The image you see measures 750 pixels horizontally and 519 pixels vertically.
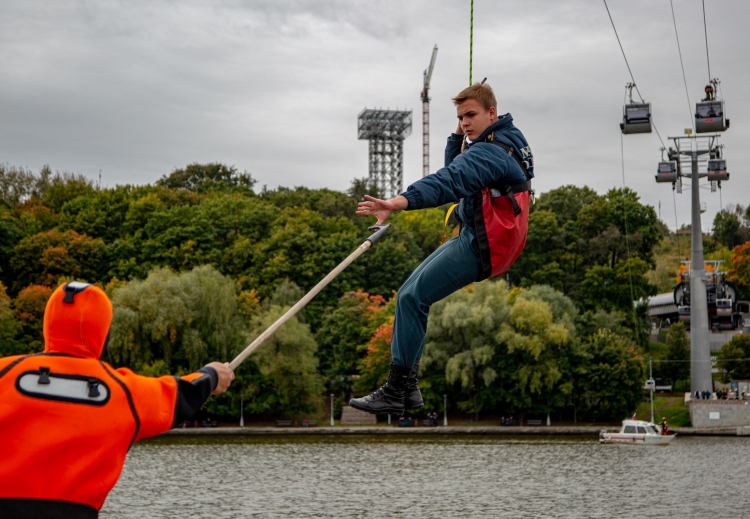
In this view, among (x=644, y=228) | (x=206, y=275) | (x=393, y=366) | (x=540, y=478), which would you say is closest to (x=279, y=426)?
(x=206, y=275)

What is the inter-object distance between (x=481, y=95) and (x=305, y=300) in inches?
99.5

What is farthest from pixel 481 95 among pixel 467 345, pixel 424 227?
pixel 424 227

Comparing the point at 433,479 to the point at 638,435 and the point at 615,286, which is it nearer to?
the point at 638,435

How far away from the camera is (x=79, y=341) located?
17.0ft

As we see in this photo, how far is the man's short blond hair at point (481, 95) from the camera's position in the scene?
25.9 ft

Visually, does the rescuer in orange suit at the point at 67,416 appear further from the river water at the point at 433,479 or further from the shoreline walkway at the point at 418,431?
the shoreline walkway at the point at 418,431

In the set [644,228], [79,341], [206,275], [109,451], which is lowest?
[109,451]

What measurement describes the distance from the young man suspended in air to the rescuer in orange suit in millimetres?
2769

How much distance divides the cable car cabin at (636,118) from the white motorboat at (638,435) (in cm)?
2100

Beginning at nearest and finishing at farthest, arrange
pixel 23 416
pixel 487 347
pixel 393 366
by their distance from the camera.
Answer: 1. pixel 23 416
2. pixel 393 366
3. pixel 487 347

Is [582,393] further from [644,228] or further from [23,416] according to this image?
[23,416]

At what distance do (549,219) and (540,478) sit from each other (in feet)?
156

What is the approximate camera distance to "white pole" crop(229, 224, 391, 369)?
6.14 meters

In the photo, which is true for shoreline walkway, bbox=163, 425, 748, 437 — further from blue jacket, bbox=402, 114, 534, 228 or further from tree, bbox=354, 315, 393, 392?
blue jacket, bbox=402, 114, 534, 228
